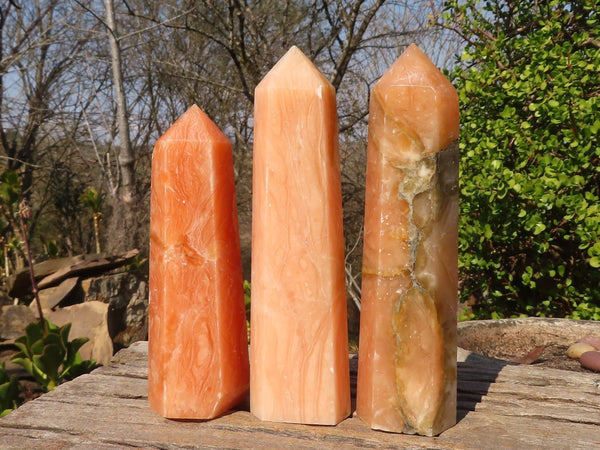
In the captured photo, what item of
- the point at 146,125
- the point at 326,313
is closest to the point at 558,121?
the point at 326,313

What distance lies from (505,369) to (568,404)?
248 millimetres

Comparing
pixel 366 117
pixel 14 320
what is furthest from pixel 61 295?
pixel 366 117

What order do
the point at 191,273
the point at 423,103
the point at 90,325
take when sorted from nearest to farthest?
the point at 423,103
the point at 191,273
the point at 90,325

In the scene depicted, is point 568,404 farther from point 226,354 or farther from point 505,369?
point 226,354

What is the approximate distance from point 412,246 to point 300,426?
1.48ft

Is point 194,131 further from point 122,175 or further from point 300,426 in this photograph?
point 122,175

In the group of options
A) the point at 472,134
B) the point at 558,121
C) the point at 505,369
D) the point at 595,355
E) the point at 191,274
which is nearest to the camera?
the point at 191,274

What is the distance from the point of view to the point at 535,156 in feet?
6.70

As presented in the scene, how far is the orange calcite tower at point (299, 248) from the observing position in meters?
1.04

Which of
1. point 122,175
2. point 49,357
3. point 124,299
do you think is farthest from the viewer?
point 122,175

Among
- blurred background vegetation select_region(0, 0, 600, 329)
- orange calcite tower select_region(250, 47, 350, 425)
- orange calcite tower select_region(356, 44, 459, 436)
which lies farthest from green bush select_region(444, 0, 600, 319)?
orange calcite tower select_region(250, 47, 350, 425)

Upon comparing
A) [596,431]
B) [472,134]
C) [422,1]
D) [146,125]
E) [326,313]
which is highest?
[422,1]

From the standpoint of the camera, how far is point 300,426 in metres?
1.08

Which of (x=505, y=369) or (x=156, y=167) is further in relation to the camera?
(x=505, y=369)
